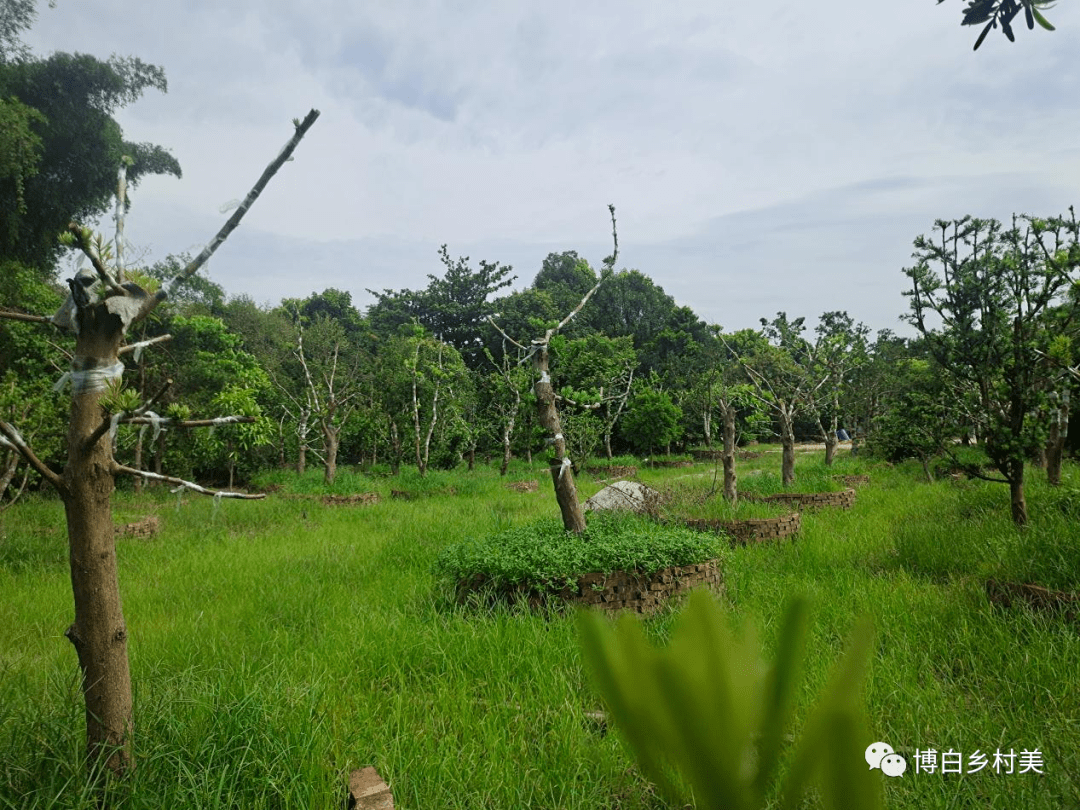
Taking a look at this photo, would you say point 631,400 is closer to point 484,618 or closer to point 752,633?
point 484,618

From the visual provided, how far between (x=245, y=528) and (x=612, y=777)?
293 inches

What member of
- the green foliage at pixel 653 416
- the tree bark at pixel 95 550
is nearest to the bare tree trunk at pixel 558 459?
the tree bark at pixel 95 550

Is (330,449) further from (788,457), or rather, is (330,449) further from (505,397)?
(788,457)

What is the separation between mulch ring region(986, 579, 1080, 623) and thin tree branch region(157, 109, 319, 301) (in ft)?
15.0

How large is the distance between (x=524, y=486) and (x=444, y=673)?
9568 millimetres

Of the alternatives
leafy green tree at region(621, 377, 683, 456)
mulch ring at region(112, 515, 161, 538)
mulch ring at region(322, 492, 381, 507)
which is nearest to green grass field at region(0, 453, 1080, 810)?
mulch ring at region(112, 515, 161, 538)

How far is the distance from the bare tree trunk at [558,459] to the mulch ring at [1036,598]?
2956 millimetres

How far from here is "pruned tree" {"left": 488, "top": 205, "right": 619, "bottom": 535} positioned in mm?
5328

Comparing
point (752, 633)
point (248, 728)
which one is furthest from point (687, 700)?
point (248, 728)

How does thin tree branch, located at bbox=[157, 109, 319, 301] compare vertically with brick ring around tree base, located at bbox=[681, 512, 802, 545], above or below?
above

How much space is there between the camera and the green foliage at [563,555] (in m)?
4.39

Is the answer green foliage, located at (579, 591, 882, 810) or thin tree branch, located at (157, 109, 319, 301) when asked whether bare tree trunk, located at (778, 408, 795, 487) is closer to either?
thin tree branch, located at (157, 109, 319, 301)

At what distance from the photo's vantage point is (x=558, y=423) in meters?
5.70

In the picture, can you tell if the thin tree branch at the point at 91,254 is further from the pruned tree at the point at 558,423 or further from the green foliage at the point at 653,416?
the green foliage at the point at 653,416
